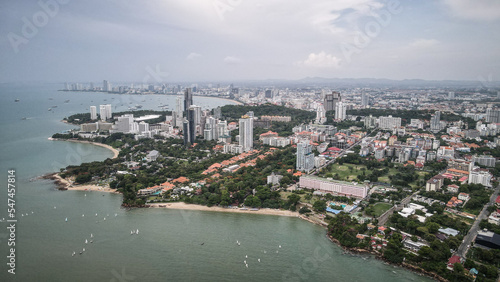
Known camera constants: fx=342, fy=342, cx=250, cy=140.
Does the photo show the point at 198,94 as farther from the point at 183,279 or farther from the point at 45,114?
the point at 183,279

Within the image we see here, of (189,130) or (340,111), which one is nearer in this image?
(189,130)

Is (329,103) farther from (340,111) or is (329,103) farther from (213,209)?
(213,209)

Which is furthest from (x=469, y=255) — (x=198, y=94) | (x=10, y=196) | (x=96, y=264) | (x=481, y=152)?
(x=198, y=94)

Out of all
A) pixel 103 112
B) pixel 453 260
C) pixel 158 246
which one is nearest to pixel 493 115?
pixel 453 260

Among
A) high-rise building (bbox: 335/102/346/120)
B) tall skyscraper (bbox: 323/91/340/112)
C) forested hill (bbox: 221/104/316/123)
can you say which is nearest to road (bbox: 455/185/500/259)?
high-rise building (bbox: 335/102/346/120)

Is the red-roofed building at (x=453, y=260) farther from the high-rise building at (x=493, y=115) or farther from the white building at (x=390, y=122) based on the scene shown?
the high-rise building at (x=493, y=115)

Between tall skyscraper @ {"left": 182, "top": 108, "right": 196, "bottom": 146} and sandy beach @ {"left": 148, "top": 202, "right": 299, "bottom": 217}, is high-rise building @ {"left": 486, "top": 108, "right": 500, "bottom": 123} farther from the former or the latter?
tall skyscraper @ {"left": 182, "top": 108, "right": 196, "bottom": 146}
